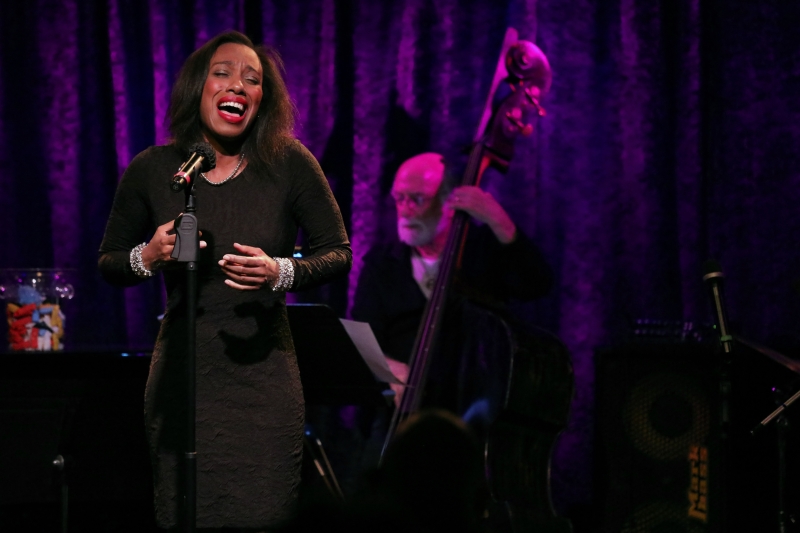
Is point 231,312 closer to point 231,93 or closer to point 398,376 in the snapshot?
point 231,93

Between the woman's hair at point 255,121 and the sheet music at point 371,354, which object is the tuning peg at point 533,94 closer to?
the sheet music at point 371,354

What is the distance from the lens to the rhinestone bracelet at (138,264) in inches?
79.5

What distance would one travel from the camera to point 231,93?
222 cm

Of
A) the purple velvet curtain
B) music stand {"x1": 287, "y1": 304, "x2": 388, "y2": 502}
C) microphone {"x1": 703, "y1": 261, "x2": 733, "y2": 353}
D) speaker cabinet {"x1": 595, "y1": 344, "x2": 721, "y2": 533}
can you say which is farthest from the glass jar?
microphone {"x1": 703, "y1": 261, "x2": 733, "y2": 353}

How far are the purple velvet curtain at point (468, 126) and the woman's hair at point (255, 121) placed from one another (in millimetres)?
1703

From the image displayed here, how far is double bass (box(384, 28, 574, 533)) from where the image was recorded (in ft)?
9.63

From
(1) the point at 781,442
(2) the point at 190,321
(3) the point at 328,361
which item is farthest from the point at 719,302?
(2) the point at 190,321

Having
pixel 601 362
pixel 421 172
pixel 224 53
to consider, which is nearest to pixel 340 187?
pixel 421 172

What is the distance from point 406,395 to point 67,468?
1.17 meters

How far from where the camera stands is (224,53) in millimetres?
2279

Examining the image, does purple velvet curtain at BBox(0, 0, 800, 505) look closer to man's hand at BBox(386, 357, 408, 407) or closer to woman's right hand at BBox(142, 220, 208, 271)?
man's hand at BBox(386, 357, 408, 407)

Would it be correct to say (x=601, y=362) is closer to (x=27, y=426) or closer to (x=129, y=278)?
(x=129, y=278)

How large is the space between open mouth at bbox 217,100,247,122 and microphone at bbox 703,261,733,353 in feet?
5.13

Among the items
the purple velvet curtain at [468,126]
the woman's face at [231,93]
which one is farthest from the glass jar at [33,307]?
the woman's face at [231,93]
